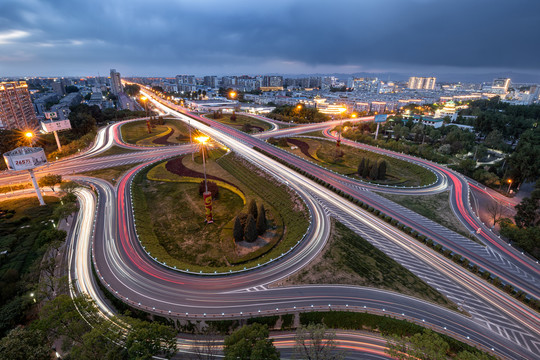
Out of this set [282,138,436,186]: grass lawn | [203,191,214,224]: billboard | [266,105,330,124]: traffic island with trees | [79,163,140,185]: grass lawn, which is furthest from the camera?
[266,105,330,124]: traffic island with trees

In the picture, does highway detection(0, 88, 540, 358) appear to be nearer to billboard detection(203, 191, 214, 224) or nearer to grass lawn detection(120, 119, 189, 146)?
billboard detection(203, 191, 214, 224)

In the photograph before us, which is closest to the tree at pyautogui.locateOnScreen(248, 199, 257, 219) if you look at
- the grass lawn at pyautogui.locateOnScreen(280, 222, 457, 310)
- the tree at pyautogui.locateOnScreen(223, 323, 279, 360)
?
the grass lawn at pyautogui.locateOnScreen(280, 222, 457, 310)

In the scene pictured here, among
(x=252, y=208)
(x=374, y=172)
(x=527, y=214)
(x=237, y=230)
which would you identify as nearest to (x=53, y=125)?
(x=252, y=208)

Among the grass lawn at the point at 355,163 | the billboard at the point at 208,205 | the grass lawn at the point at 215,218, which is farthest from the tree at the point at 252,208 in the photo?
the grass lawn at the point at 355,163

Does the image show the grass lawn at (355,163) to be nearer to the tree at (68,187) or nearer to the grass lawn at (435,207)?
the grass lawn at (435,207)

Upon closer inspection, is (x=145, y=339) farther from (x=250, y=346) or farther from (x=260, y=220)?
(x=260, y=220)
